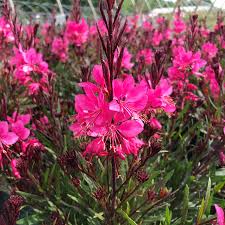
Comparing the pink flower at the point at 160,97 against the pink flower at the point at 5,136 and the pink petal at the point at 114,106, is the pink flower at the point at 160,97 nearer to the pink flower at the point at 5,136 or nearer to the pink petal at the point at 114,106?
the pink petal at the point at 114,106

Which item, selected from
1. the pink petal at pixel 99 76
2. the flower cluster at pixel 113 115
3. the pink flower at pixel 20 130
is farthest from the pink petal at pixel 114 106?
the pink flower at pixel 20 130

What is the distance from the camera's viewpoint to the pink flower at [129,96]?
1.17m

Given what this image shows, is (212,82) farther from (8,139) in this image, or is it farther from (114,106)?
(114,106)

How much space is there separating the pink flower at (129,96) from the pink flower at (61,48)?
306 centimetres

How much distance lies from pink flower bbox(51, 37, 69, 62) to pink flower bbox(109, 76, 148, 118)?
10.0 ft

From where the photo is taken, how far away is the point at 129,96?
1206mm

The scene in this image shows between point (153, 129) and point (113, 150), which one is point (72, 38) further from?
point (113, 150)

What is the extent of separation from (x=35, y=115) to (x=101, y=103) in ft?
4.78

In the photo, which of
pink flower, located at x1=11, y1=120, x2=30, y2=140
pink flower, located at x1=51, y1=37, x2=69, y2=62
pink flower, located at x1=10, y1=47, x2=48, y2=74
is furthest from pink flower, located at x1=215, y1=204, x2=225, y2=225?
pink flower, located at x1=51, y1=37, x2=69, y2=62

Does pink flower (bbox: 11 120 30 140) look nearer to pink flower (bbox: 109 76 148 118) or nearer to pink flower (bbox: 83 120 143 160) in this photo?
pink flower (bbox: 83 120 143 160)

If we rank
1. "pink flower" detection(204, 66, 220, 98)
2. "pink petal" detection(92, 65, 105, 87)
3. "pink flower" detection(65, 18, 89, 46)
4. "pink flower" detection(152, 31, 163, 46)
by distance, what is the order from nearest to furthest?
"pink petal" detection(92, 65, 105, 87) < "pink flower" detection(204, 66, 220, 98) < "pink flower" detection(65, 18, 89, 46) < "pink flower" detection(152, 31, 163, 46)

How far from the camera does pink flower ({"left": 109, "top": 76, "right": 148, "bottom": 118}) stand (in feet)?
3.84

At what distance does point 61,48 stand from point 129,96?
10.2ft

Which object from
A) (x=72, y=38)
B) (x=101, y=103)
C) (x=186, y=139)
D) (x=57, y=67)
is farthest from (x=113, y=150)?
(x=57, y=67)
